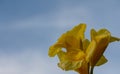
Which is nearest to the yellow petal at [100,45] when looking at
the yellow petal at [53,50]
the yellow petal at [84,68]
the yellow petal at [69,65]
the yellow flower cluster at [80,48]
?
the yellow flower cluster at [80,48]

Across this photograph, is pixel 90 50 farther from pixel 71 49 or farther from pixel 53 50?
pixel 53 50

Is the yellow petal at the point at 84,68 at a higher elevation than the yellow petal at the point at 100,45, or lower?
lower

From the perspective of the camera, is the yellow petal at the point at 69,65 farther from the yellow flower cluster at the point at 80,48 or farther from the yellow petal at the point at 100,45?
the yellow petal at the point at 100,45

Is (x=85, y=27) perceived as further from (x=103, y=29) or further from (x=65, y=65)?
(x=65, y=65)

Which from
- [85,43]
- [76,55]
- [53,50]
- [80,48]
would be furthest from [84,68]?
[53,50]

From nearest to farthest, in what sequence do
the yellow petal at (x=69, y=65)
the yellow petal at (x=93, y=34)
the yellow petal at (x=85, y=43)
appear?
the yellow petal at (x=69, y=65) → the yellow petal at (x=93, y=34) → the yellow petal at (x=85, y=43)

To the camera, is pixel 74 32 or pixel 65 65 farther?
pixel 74 32

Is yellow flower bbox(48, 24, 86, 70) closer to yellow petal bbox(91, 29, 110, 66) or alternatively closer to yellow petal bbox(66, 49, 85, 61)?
yellow petal bbox(66, 49, 85, 61)

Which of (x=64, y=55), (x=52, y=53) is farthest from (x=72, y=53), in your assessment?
(x=52, y=53)
